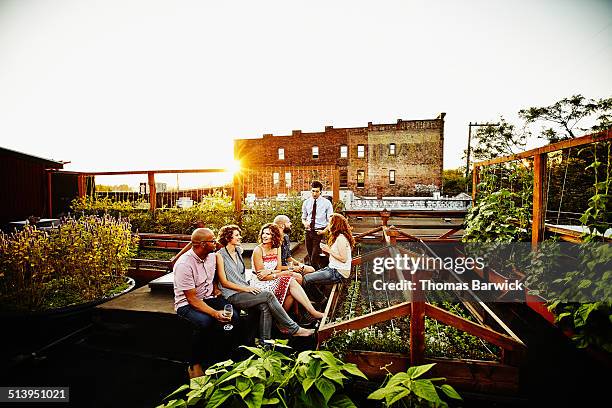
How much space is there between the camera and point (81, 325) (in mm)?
3893

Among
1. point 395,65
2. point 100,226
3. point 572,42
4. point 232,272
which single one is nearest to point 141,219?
point 100,226

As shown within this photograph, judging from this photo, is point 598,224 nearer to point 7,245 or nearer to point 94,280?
point 94,280

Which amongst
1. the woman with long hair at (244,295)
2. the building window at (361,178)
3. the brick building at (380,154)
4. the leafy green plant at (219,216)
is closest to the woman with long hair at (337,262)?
the woman with long hair at (244,295)

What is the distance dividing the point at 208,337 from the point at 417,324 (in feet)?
6.64

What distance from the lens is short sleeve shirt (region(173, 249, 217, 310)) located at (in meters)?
2.89

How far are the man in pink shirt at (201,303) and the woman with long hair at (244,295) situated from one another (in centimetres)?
12

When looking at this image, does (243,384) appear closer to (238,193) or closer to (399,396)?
(399,396)

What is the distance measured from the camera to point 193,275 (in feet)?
9.73

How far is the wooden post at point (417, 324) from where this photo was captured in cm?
233

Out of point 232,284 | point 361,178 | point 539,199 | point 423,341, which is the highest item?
point 361,178

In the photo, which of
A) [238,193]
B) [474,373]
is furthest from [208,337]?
[238,193]

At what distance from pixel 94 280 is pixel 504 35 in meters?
8.10

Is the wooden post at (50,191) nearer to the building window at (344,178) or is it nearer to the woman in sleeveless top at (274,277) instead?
the woman in sleeveless top at (274,277)

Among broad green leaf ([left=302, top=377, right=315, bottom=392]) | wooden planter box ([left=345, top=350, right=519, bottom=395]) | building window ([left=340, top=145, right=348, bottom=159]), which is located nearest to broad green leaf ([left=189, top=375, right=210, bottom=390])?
broad green leaf ([left=302, top=377, right=315, bottom=392])
